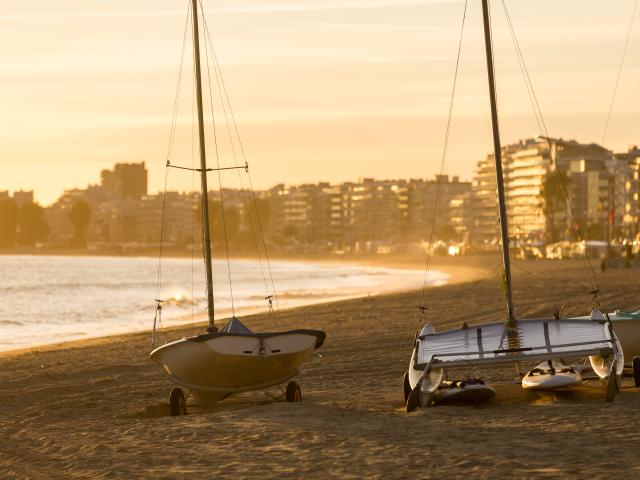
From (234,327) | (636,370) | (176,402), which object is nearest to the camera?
(176,402)

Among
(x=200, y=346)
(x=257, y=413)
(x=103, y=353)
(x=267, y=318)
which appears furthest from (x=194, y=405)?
(x=267, y=318)

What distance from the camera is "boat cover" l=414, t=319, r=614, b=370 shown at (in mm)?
17766

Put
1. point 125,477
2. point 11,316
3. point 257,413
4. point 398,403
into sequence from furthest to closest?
point 11,316 → point 398,403 → point 257,413 → point 125,477

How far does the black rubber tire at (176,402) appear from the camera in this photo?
18.0 m

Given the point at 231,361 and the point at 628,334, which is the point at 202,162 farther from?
the point at 628,334

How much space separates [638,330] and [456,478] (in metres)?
9.16

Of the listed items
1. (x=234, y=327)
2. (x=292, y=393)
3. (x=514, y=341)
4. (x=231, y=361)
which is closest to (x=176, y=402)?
(x=231, y=361)

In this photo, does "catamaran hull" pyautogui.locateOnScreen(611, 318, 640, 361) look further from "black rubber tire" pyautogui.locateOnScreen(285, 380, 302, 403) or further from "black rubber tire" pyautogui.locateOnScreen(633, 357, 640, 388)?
"black rubber tire" pyautogui.locateOnScreen(285, 380, 302, 403)

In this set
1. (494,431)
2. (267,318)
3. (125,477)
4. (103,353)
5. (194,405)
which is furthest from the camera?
(267,318)

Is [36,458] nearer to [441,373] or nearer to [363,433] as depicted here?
[363,433]

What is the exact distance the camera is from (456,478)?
11.7 meters

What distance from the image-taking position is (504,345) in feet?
62.3

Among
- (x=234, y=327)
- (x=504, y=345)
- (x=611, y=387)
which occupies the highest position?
(x=234, y=327)

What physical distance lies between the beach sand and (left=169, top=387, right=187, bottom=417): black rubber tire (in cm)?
35
